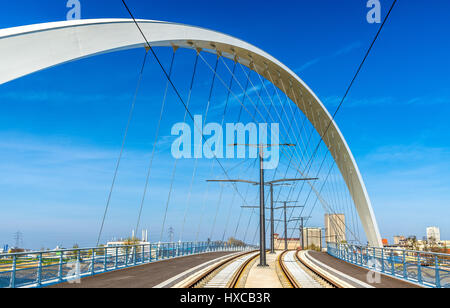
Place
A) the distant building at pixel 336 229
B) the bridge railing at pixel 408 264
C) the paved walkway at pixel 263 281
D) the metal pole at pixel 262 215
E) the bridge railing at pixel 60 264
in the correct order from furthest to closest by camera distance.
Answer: the distant building at pixel 336 229
the metal pole at pixel 262 215
the paved walkway at pixel 263 281
the bridge railing at pixel 408 264
the bridge railing at pixel 60 264

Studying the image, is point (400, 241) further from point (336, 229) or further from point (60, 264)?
point (60, 264)

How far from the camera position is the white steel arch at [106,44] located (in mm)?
9266

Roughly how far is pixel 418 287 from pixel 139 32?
1183cm

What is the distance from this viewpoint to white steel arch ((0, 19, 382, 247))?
9.27 metres

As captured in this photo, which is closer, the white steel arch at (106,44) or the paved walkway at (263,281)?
the white steel arch at (106,44)

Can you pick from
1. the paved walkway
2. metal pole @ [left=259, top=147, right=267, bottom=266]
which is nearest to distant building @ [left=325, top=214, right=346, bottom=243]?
metal pole @ [left=259, top=147, right=267, bottom=266]

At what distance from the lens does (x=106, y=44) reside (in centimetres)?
1218

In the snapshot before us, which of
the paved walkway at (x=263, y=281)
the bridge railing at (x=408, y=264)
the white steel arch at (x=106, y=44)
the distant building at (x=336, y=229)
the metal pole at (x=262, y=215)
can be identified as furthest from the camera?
the distant building at (x=336, y=229)

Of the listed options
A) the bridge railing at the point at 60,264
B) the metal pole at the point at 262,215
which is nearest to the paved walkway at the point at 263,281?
the metal pole at the point at 262,215

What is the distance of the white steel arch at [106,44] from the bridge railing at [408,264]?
11.0 meters

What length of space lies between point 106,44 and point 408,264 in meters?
11.6

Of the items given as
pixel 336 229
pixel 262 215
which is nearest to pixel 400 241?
pixel 336 229

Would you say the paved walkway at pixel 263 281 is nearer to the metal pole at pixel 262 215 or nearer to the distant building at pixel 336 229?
the metal pole at pixel 262 215
